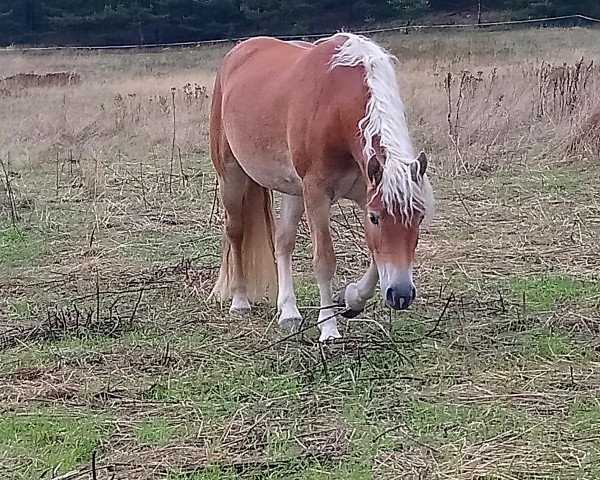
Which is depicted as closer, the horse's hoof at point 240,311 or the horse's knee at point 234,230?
the horse's hoof at point 240,311

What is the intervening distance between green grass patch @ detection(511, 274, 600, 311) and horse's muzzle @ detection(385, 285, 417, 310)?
139 centimetres

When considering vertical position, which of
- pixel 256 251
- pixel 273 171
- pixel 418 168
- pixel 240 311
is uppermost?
pixel 418 168

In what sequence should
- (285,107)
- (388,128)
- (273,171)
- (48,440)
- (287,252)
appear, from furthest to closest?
(287,252)
(273,171)
(285,107)
(388,128)
(48,440)

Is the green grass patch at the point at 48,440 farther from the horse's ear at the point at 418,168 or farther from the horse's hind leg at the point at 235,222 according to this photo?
the horse's hind leg at the point at 235,222

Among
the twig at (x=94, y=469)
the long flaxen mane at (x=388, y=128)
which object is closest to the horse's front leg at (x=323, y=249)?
the long flaxen mane at (x=388, y=128)

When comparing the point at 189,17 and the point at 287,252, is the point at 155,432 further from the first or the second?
the point at 189,17

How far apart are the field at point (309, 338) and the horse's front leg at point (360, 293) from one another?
6.7 inches

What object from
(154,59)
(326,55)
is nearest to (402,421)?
(326,55)

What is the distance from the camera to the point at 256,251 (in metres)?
5.32

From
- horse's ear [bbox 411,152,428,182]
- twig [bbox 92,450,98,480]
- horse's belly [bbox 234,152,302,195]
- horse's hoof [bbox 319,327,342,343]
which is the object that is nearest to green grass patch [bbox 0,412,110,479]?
twig [bbox 92,450,98,480]

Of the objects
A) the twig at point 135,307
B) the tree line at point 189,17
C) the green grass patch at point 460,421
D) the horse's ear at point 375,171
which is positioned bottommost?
the tree line at point 189,17

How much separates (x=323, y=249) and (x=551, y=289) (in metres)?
1.52

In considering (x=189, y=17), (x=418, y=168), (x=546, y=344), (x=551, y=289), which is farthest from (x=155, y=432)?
(x=189, y=17)

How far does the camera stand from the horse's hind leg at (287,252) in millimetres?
4828
